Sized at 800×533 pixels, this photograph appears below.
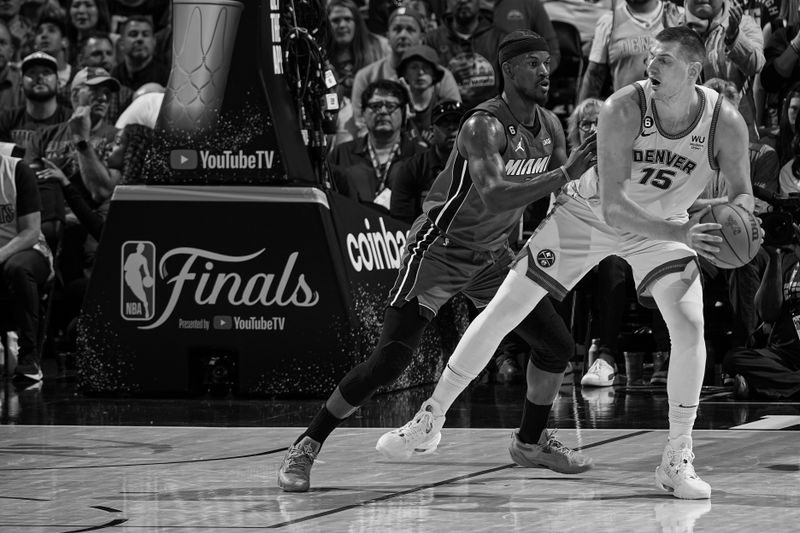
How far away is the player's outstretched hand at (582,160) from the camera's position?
5.57m

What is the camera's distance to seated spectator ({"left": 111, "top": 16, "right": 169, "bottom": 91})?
12.6m

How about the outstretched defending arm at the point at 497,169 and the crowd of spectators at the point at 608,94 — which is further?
the crowd of spectators at the point at 608,94

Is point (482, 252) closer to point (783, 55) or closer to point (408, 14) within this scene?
point (783, 55)

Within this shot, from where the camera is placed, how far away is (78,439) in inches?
288

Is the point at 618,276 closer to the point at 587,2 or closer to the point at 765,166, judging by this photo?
the point at 765,166

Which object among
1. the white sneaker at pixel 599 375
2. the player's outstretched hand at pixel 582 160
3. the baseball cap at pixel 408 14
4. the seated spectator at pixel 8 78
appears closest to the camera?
the player's outstretched hand at pixel 582 160

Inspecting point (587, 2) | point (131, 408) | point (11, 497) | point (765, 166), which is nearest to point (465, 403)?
point (131, 408)

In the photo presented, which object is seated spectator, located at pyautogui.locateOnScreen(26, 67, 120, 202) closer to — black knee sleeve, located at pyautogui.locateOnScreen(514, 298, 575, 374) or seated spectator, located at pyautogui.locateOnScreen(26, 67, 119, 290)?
seated spectator, located at pyautogui.locateOnScreen(26, 67, 119, 290)

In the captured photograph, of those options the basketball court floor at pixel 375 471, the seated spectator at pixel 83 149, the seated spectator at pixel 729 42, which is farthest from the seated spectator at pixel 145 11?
the basketball court floor at pixel 375 471

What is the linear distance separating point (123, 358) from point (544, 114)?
3.82 metres

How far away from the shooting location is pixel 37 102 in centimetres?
1197

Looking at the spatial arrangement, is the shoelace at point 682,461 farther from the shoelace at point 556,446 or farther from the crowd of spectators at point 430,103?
the crowd of spectators at point 430,103

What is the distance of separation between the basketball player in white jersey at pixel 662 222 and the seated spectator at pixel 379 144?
4.71 meters

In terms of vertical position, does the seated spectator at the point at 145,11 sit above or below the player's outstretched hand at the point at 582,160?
above
